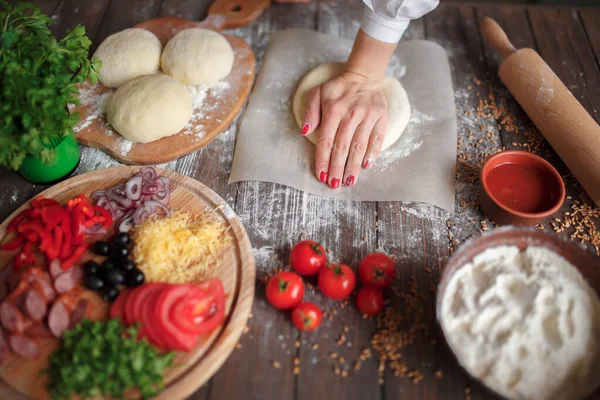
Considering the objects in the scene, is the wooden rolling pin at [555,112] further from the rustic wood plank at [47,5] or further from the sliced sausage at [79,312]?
the rustic wood plank at [47,5]

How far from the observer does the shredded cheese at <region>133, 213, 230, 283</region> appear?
200 centimetres

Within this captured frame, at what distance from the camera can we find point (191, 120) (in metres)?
2.71

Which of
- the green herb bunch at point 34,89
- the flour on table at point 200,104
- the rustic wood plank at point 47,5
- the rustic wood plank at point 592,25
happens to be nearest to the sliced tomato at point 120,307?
the green herb bunch at point 34,89

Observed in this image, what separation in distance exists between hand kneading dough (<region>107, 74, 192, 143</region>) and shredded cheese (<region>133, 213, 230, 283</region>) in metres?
0.59

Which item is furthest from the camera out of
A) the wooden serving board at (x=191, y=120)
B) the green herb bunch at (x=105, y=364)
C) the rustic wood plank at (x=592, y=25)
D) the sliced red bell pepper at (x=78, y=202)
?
the rustic wood plank at (x=592, y=25)

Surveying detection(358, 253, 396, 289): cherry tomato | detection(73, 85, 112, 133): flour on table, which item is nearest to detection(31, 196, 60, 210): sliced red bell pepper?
detection(73, 85, 112, 133): flour on table

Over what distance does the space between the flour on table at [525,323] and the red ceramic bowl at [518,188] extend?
0.99 ft

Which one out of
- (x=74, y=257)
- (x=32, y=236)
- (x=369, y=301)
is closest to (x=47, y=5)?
(x=32, y=236)

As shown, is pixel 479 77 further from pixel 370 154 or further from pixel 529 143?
pixel 370 154

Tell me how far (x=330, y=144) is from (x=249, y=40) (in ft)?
4.07

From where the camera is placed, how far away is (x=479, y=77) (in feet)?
10.2

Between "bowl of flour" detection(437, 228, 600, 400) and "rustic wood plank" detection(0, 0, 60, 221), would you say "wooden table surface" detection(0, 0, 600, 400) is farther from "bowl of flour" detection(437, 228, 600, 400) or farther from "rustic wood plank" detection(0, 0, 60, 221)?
"bowl of flour" detection(437, 228, 600, 400)

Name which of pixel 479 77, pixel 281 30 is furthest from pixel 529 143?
pixel 281 30

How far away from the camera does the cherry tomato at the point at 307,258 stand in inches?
82.6
